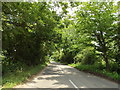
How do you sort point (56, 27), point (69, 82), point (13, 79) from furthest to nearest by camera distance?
point (56, 27)
point (69, 82)
point (13, 79)

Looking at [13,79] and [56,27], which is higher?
[56,27]

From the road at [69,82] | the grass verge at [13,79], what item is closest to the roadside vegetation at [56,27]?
the grass verge at [13,79]

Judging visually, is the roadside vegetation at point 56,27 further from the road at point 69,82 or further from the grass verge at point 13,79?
the road at point 69,82

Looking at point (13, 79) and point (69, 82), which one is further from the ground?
point (13, 79)

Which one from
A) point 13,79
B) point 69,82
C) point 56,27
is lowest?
point 69,82

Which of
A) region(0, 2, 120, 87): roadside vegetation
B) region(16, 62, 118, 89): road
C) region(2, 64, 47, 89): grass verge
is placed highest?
region(0, 2, 120, 87): roadside vegetation

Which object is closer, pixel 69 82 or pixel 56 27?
pixel 69 82

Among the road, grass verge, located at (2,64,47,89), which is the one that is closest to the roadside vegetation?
grass verge, located at (2,64,47,89)

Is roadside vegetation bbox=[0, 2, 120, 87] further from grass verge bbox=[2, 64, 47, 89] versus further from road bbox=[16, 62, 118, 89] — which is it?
road bbox=[16, 62, 118, 89]

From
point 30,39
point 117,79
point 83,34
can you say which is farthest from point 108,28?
point 30,39

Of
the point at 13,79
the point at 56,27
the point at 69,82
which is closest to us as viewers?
the point at 13,79

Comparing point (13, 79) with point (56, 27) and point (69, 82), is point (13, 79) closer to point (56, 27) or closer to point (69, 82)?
point (69, 82)

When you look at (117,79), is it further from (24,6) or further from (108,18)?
(24,6)

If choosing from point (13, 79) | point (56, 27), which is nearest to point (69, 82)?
point (13, 79)
